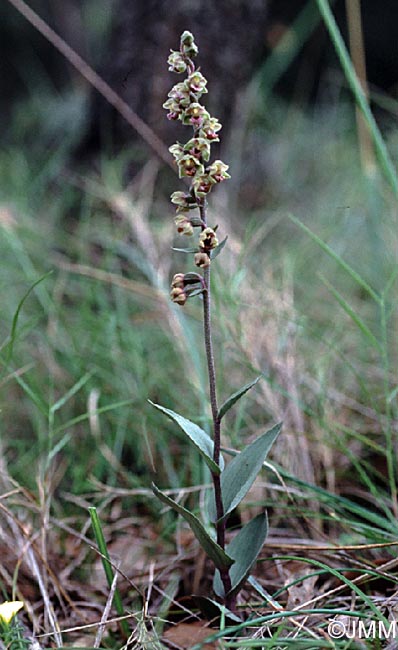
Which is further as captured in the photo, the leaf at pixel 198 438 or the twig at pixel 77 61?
the twig at pixel 77 61

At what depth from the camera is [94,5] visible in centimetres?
457

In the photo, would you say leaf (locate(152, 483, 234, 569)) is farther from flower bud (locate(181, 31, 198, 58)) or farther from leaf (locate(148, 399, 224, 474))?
flower bud (locate(181, 31, 198, 58))

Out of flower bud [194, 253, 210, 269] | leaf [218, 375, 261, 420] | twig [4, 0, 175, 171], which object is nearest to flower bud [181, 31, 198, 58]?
flower bud [194, 253, 210, 269]

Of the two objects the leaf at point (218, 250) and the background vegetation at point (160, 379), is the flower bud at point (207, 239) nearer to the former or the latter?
the leaf at point (218, 250)

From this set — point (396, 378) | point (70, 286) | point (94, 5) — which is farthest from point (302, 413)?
point (94, 5)

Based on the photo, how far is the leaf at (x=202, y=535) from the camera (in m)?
0.77

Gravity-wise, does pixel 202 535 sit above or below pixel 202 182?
below

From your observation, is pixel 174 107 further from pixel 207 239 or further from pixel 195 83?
pixel 207 239

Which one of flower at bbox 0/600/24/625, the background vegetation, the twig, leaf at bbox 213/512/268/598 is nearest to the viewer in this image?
flower at bbox 0/600/24/625

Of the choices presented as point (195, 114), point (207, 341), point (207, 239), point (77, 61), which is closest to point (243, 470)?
point (207, 341)

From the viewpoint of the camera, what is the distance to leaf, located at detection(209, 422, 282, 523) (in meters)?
0.82

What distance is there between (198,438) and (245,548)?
0.53ft

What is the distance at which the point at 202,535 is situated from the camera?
2.60 feet

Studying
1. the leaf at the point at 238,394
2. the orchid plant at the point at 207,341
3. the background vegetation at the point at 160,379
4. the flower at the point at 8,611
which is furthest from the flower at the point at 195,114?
the flower at the point at 8,611
